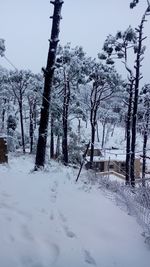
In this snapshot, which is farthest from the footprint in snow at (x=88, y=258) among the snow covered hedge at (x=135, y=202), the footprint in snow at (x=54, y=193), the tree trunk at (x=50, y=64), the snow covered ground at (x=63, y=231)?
the tree trunk at (x=50, y=64)

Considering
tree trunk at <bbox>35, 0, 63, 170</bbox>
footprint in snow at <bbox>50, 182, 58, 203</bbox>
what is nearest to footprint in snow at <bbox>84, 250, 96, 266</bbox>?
footprint in snow at <bbox>50, 182, 58, 203</bbox>

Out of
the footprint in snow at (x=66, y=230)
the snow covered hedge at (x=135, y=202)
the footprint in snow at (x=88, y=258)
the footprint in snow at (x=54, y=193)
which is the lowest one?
the footprint in snow at (x=88, y=258)

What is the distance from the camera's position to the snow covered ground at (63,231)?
4.23 meters

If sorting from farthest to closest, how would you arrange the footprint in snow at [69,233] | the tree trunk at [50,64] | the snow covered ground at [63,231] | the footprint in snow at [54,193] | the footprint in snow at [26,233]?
the tree trunk at [50,64] < the footprint in snow at [54,193] < the footprint in snow at [69,233] < the footprint in snow at [26,233] < the snow covered ground at [63,231]

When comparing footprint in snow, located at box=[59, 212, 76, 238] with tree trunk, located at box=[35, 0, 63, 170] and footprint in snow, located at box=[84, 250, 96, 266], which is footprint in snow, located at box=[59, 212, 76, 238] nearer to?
footprint in snow, located at box=[84, 250, 96, 266]

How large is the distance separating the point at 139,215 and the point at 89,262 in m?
2.37

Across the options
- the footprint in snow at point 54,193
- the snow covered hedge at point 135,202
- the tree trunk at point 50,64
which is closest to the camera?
the snow covered hedge at point 135,202

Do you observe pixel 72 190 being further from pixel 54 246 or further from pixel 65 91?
pixel 65 91

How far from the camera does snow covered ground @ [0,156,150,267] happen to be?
13.9 ft

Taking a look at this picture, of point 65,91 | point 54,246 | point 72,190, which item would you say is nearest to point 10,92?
point 65,91

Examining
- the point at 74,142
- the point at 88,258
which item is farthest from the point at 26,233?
the point at 74,142

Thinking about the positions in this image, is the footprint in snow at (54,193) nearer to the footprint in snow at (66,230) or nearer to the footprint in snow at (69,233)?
the footprint in snow at (66,230)

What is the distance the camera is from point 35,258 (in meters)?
4.09

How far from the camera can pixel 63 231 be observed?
499 centimetres
